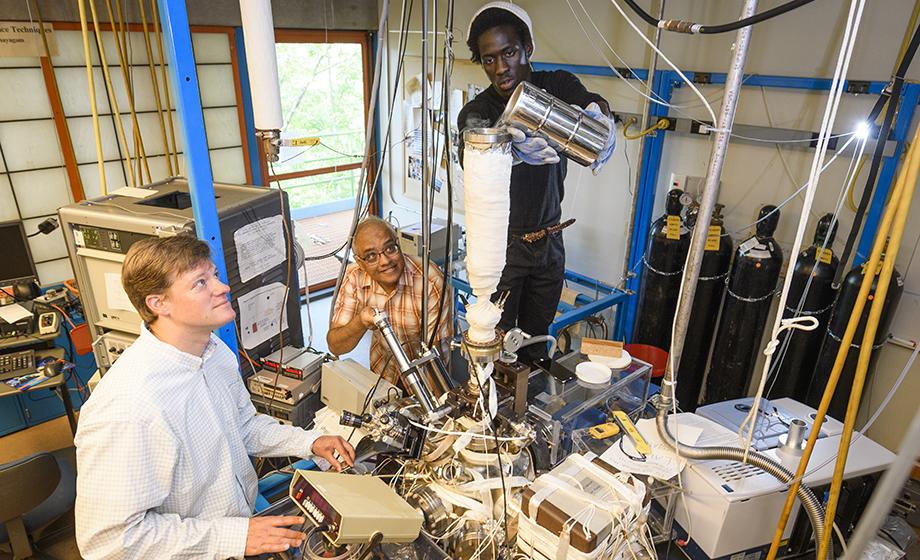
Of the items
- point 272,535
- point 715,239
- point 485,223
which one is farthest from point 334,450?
point 715,239

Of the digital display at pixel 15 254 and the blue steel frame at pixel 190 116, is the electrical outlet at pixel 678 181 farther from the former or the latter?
the digital display at pixel 15 254

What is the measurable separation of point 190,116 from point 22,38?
8.12 ft

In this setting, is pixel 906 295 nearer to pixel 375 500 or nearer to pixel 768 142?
pixel 768 142

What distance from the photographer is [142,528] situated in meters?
1.11

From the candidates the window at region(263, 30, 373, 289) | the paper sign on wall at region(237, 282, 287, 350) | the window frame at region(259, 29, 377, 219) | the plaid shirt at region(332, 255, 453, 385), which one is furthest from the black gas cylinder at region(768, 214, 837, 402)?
the window at region(263, 30, 373, 289)

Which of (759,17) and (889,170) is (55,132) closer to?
(759,17)

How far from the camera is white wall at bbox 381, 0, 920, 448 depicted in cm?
245

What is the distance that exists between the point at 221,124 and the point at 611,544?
13.0 feet

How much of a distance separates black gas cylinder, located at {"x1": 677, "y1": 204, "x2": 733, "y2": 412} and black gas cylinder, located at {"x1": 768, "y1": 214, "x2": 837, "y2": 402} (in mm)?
347

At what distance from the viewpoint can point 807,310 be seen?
2.51 m

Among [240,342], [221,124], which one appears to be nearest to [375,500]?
[240,342]

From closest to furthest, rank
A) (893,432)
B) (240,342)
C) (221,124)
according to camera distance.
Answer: (240,342), (893,432), (221,124)

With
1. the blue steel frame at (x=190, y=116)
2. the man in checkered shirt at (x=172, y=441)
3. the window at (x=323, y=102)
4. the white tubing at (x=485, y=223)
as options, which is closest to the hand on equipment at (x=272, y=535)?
the man in checkered shirt at (x=172, y=441)

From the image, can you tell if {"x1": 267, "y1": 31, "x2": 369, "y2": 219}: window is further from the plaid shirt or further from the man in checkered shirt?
the man in checkered shirt
